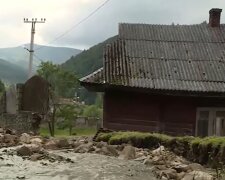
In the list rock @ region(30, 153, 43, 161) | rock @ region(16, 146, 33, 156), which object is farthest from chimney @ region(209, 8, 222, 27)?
rock @ region(30, 153, 43, 161)

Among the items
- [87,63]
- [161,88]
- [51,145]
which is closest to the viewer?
[51,145]

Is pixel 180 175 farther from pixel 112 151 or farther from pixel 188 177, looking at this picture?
pixel 112 151

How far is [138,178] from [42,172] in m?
1.80

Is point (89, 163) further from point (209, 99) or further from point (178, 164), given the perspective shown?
point (209, 99)

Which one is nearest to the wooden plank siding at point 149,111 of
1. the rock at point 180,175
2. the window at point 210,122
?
the window at point 210,122

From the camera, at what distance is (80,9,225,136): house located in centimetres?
1748

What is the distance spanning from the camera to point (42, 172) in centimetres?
941

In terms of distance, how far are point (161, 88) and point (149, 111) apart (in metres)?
1.19

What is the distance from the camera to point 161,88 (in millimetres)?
17359

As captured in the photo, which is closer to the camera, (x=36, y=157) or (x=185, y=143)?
(x=36, y=157)

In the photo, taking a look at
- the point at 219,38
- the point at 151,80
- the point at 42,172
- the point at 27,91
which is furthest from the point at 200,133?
the point at 42,172

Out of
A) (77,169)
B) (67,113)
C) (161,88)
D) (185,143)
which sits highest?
(161,88)

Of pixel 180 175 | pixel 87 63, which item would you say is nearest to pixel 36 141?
pixel 180 175

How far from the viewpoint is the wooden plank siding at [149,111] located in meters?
18.1
